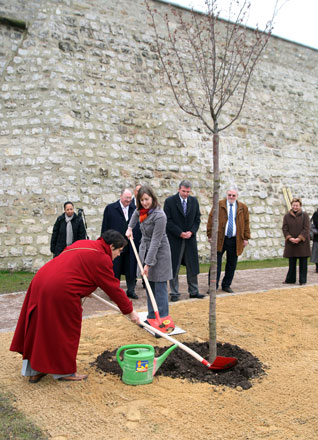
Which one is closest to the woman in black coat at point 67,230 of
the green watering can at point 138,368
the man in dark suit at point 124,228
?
the man in dark suit at point 124,228

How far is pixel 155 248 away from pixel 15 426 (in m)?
2.56

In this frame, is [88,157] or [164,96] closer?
[88,157]

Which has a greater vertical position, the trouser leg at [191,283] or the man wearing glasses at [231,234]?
the man wearing glasses at [231,234]

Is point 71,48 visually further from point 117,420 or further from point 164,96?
point 117,420

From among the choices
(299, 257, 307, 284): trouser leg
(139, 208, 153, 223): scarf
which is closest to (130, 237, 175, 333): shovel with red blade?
(139, 208, 153, 223): scarf

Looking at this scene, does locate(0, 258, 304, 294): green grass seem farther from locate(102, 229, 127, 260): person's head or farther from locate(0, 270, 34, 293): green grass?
locate(102, 229, 127, 260): person's head

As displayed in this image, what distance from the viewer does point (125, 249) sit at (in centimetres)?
688

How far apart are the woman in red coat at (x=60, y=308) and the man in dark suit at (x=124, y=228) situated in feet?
10.3

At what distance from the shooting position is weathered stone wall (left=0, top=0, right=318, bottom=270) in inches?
357

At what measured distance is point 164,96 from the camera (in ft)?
35.7

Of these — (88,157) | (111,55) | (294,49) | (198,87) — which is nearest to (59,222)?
(88,157)

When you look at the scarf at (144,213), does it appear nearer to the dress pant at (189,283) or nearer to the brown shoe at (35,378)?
the dress pant at (189,283)

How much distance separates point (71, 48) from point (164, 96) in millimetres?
2620

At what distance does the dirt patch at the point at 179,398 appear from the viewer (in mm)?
2861
